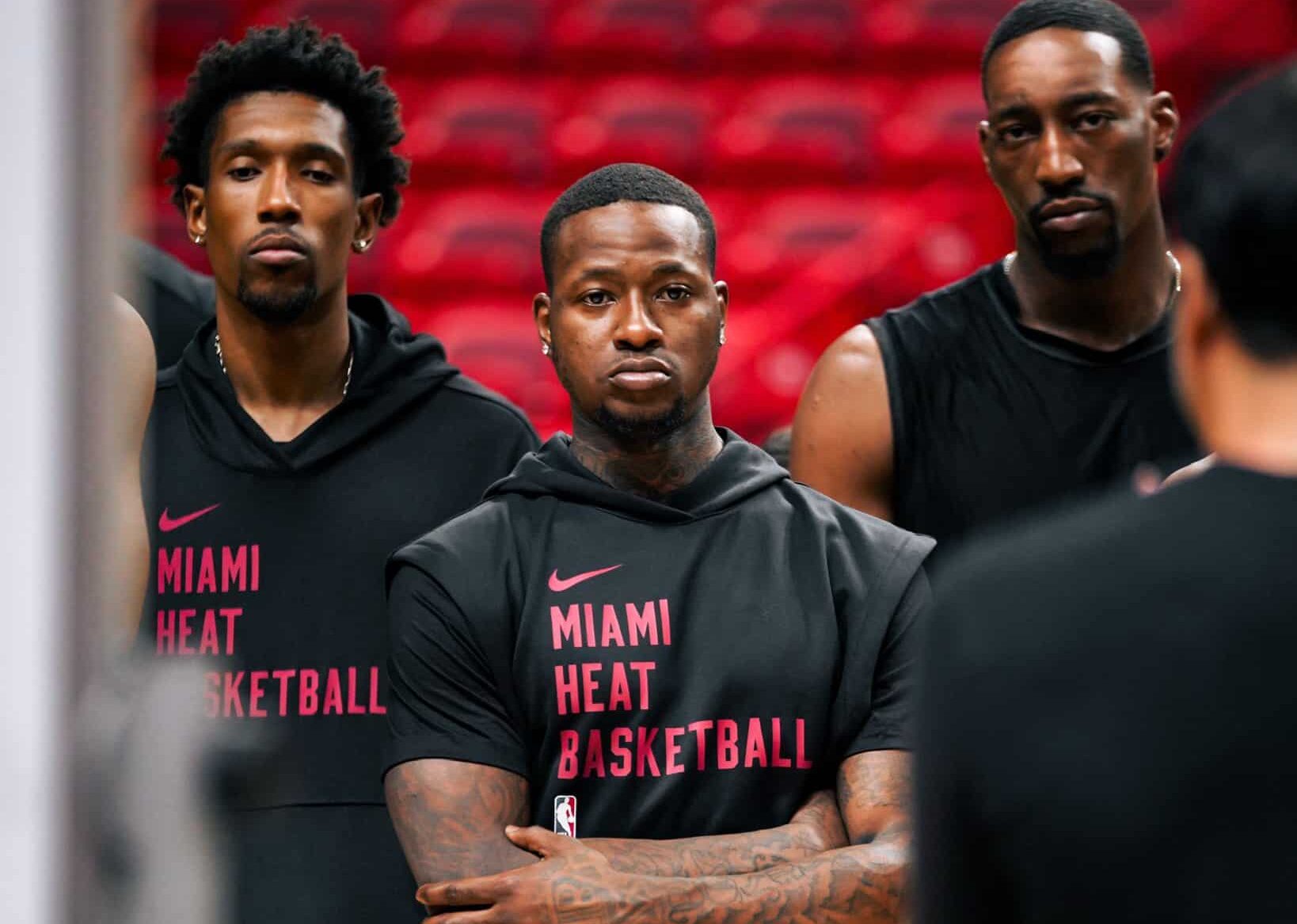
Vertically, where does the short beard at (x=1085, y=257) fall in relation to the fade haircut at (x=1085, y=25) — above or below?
below

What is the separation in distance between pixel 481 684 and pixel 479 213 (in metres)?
4.74

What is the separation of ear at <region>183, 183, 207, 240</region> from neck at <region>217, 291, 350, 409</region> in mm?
139

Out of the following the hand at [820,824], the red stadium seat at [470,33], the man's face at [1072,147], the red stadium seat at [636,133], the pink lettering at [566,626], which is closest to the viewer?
the hand at [820,824]

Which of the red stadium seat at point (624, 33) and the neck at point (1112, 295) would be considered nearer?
the neck at point (1112, 295)

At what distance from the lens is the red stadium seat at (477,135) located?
7059 millimetres

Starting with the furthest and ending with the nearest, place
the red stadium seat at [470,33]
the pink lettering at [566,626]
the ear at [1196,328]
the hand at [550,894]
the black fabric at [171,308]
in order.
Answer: the red stadium seat at [470,33]
the black fabric at [171,308]
the pink lettering at [566,626]
the hand at [550,894]
the ear at [1196,328]

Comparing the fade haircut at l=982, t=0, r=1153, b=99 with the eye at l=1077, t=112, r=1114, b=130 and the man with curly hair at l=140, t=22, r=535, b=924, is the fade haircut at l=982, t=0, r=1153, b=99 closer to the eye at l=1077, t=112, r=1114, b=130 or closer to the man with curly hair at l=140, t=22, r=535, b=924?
the eye at l=1077, t=112, r=1114, b=130

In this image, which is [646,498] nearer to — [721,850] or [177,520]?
Result: [721,850]

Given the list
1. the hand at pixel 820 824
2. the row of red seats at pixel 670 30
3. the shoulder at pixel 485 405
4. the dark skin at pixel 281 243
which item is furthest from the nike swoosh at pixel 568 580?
the row of red seats at pixel 670 30

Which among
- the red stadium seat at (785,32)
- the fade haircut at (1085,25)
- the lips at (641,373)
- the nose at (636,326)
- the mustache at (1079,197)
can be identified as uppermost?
the red stadium seat at (785,32)

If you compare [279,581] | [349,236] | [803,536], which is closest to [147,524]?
[279,581]

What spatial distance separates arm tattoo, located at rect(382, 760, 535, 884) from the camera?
2.28 m

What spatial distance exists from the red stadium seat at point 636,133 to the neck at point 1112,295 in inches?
159

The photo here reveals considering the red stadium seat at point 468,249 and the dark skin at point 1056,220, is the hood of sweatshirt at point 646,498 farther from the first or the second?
the red stadium seat at point 468,249
